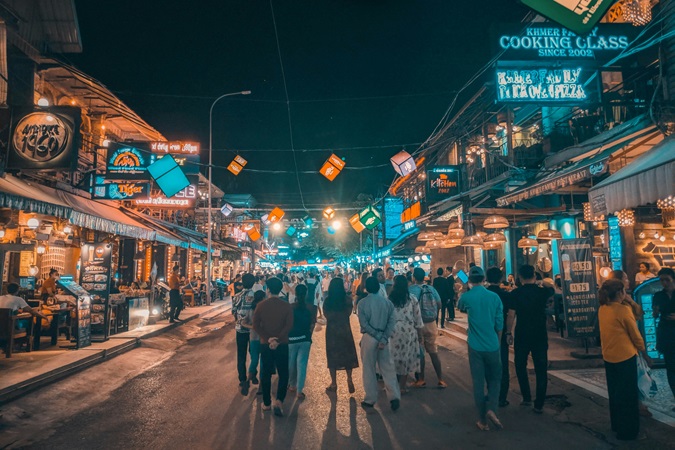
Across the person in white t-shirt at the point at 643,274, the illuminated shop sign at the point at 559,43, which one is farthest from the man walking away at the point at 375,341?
the illuminated shop sign at the point at 559,43

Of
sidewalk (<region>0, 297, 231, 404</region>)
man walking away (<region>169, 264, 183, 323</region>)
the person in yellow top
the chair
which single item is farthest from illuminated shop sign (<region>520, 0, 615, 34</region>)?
man walking away (<region>169, 264, 183, 323</region>)

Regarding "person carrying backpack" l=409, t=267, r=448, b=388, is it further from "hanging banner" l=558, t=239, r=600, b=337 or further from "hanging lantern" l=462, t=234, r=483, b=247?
"hanging lantern" l=462, t=234, r=483, b=247

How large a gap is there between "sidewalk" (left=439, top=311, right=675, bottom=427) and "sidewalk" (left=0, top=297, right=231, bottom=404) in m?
9.26

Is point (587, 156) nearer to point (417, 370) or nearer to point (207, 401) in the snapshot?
point (417, 370)

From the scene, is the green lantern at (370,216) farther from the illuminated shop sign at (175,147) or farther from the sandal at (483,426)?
the sandal at (483,426)

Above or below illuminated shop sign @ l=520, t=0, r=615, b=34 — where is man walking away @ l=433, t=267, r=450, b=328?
below

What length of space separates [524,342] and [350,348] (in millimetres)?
2636

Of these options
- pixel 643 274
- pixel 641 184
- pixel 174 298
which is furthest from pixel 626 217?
pixel 174 298

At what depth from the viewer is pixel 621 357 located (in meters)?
5.02

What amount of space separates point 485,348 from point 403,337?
1769 mm

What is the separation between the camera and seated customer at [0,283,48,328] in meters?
9.48

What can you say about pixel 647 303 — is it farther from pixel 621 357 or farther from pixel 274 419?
pixel 274 419

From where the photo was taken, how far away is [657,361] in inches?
312

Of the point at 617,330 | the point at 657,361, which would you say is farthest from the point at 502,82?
the point at 617,330
